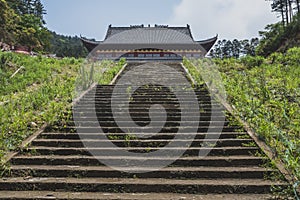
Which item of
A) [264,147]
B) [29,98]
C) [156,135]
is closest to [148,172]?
[156,135]

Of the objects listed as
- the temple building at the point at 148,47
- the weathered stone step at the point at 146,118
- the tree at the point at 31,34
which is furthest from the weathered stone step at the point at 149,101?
the tree at the point at 31,34

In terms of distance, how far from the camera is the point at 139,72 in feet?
40.6

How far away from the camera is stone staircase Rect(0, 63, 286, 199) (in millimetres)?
3471

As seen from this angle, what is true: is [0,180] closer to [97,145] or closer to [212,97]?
[97,145]

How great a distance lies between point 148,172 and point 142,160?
1.04 ft

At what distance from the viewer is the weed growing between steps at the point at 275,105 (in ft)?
13.5

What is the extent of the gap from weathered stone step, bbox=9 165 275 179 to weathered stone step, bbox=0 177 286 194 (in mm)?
105

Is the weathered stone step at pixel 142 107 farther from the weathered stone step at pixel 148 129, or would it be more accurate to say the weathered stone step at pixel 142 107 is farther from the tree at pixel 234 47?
the tree at pixel 234 47

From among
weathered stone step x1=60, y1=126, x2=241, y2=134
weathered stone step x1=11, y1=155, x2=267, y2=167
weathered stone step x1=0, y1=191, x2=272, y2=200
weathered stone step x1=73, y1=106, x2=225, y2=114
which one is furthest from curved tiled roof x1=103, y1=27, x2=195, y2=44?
weathered stone step x1=0, y1=191, x2=272, y2=200

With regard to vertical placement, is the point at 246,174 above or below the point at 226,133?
below

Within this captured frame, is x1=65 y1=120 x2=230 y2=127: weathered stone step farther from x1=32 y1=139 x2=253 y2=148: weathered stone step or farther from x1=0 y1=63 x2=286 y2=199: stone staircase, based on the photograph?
x1=32 y1=139 x2=253 y2=148: weathered stone step

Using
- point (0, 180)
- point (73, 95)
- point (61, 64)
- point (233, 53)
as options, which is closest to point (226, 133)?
point (0, 180)

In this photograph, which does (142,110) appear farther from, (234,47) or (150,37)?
(234,47)

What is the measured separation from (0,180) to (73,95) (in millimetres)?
3836
